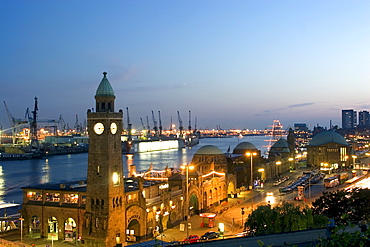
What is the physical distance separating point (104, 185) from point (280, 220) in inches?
649

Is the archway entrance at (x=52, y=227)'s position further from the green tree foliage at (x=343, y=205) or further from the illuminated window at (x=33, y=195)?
the green tree foliage at (x=343, y=205)

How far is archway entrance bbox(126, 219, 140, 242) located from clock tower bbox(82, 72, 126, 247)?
2.22 metres

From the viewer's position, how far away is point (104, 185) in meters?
39.2

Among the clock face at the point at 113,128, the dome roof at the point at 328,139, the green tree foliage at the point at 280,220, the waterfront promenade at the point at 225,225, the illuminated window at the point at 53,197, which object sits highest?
the clock face at the point at 113,128

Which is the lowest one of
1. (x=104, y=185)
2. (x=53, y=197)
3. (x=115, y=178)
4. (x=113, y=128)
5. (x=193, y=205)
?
(x=193, y=205)

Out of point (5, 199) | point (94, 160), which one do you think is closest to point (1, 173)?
point (5, 199)

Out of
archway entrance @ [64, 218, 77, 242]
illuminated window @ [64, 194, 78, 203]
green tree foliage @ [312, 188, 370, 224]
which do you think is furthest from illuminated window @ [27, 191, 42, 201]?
green tree foliage @ [312, 188, 370, 224]

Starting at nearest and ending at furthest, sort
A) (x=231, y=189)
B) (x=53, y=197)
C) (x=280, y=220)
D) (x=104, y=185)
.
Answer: (x=280, y=220)
(x=104, y=185)
(x=53, y=197)
(x=231, y=189)

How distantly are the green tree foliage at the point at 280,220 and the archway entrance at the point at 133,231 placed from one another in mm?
12351

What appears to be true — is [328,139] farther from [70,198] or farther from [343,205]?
[70,198]

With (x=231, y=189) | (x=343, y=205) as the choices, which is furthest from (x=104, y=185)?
(x=231, y=189)

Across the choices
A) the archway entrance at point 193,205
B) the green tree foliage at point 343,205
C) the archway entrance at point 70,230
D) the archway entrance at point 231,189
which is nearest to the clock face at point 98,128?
the archway entrance at point 70,230

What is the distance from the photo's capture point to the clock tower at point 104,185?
38969 millimetres

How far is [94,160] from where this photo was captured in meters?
39.7
